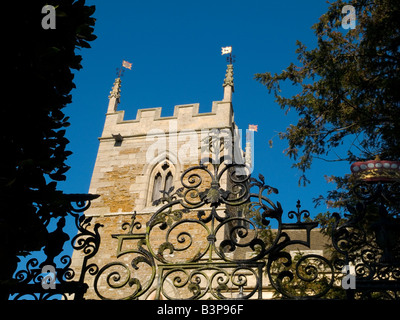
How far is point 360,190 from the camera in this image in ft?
14.7

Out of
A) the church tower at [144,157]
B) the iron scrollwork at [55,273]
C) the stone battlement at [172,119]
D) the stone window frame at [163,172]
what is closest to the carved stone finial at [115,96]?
the stone battlement at [172,119]

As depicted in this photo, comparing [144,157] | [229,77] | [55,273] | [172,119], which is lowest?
[55,273]

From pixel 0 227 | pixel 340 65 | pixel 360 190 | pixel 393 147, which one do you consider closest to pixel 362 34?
pixel 340 65

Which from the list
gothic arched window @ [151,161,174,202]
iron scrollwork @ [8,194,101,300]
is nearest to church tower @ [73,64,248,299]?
gothic arched window @ [151,161,174,202]

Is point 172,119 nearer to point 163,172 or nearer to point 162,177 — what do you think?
point 163,172

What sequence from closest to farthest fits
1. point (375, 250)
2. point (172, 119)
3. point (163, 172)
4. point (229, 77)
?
point (375, 250) → point (163, 172) → point (172, 119) → point (229, 77)

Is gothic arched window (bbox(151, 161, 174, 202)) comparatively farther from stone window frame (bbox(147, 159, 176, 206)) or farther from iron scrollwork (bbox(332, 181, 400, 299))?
iron scrollwork (bbox(332, 181, 400, 299))

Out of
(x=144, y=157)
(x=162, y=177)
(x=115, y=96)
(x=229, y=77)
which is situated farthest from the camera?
(x=115, y=96)

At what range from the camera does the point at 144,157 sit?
65.9 feet

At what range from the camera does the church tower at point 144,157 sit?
18484 millimetres

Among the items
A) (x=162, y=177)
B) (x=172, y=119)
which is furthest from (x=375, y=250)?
(x=172, y=119)

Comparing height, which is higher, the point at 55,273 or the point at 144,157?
the point at 144,157

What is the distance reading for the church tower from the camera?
18.5 meters

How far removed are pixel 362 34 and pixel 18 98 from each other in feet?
26.6
